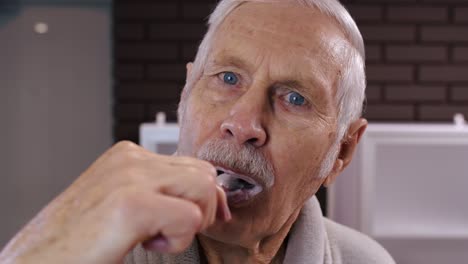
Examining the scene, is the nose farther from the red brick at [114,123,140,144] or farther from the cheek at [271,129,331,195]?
the red brick at [114,123,140,144]

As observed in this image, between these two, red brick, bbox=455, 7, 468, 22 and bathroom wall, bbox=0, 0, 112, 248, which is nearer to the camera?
red brick, bbox=455, 7, 468, 22

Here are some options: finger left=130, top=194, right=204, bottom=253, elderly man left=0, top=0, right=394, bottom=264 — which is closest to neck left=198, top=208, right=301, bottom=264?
elderly man left=0, top=0, right=394, bottom=264

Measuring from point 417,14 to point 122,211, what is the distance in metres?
3.06

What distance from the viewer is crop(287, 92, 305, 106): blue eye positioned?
96 cm

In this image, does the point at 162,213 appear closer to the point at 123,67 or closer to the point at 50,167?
the point at 123,67

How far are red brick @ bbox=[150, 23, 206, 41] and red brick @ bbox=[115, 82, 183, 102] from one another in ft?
0.94

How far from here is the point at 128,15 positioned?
3.24 m

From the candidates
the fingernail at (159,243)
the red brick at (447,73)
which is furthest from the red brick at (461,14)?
the fingernail at (159,243)

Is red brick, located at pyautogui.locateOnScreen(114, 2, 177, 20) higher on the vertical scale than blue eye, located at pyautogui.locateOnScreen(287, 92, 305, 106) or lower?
higher

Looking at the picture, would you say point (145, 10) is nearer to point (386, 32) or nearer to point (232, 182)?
point (386, 32)

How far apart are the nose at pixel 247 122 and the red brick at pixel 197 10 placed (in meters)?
2.39

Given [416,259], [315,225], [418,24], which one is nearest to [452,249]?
[416,259]

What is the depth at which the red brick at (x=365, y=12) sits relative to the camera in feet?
10.6

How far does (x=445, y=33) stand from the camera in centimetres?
332
